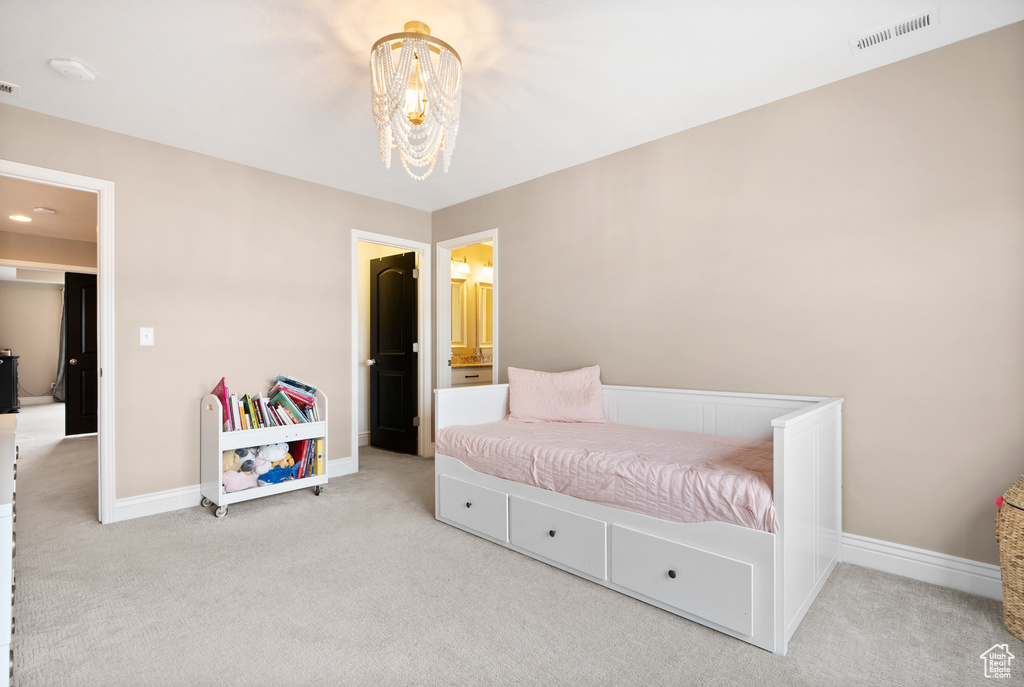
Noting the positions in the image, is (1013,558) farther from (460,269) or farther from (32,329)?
(32,329)

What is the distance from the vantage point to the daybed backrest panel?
8.21 ft

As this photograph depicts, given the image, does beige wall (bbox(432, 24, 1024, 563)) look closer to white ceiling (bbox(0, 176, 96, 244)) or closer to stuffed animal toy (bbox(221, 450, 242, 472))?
stuffed animal toy (bbox(221, 450, 242, 472))

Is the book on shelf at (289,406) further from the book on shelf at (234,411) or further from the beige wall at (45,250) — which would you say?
the beige wall at (45,250)

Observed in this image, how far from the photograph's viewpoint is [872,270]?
225cm

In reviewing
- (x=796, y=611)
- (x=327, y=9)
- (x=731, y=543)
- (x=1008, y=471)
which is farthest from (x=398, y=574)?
(x=1008, y=471)

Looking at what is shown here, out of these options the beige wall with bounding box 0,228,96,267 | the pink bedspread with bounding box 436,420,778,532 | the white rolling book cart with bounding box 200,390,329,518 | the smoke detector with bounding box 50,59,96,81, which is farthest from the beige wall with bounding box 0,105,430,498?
the beige wall with bounding box 0,228,96,267

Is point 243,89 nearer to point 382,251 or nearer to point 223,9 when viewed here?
point 223,9

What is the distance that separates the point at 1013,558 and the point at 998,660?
0.35m

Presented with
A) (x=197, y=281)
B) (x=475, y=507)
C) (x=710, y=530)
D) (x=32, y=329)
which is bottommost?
(x=475, y=507)

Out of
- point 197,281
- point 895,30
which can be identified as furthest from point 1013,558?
point 197,281

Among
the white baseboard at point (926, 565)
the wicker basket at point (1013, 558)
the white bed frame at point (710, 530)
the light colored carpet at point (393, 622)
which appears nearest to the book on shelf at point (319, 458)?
the light colored carpet at point (393, 622)

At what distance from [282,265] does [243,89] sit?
1433mm

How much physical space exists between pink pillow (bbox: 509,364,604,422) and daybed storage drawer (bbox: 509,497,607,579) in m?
0.83

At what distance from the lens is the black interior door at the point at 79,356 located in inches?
214
